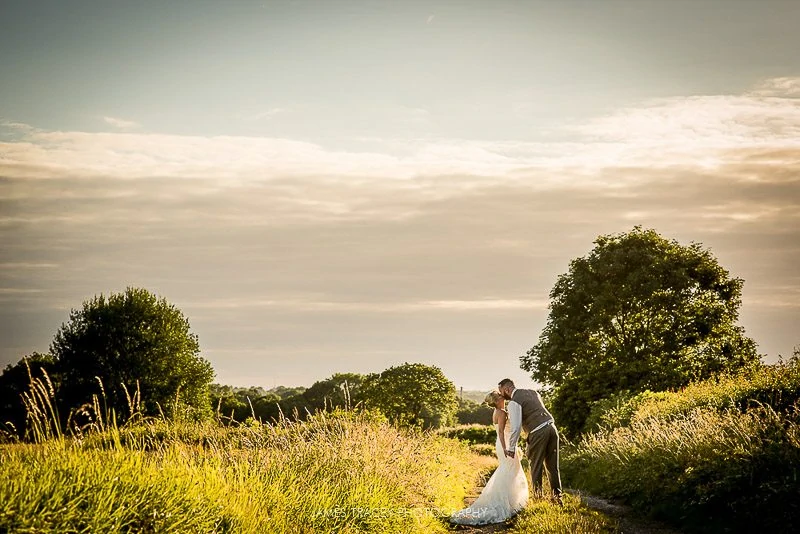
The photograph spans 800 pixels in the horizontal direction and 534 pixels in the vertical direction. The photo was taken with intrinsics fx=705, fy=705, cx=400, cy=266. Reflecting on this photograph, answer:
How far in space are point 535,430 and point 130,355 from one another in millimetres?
35730

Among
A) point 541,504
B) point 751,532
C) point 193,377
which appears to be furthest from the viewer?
point 193,377

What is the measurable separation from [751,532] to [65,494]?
9800mm

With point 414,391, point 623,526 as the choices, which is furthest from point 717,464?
point 414,391

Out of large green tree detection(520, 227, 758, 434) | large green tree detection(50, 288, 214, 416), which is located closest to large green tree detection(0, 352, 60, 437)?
large green tree detection(50, 288, 214, 416)

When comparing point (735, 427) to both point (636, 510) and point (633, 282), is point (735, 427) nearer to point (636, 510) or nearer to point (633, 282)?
point (636, 510)

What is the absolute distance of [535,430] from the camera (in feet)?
46.7

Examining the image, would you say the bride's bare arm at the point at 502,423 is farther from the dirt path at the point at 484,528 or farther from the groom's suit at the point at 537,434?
the dirt path at the point at 484,528

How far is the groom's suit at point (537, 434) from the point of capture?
46.3 feet

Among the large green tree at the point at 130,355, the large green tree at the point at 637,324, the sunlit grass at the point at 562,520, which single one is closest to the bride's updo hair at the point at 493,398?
the sunlit grass at the point at 562,520

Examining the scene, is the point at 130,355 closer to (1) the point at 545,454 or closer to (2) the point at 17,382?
(2) the point at 17,382

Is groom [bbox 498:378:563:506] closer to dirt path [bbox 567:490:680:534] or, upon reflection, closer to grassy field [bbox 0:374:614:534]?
dirt path [bbox 567:490:680:534]

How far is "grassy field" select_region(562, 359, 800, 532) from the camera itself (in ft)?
36.7

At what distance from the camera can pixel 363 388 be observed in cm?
5338

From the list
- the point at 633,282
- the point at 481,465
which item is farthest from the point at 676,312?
the point at 481,465
